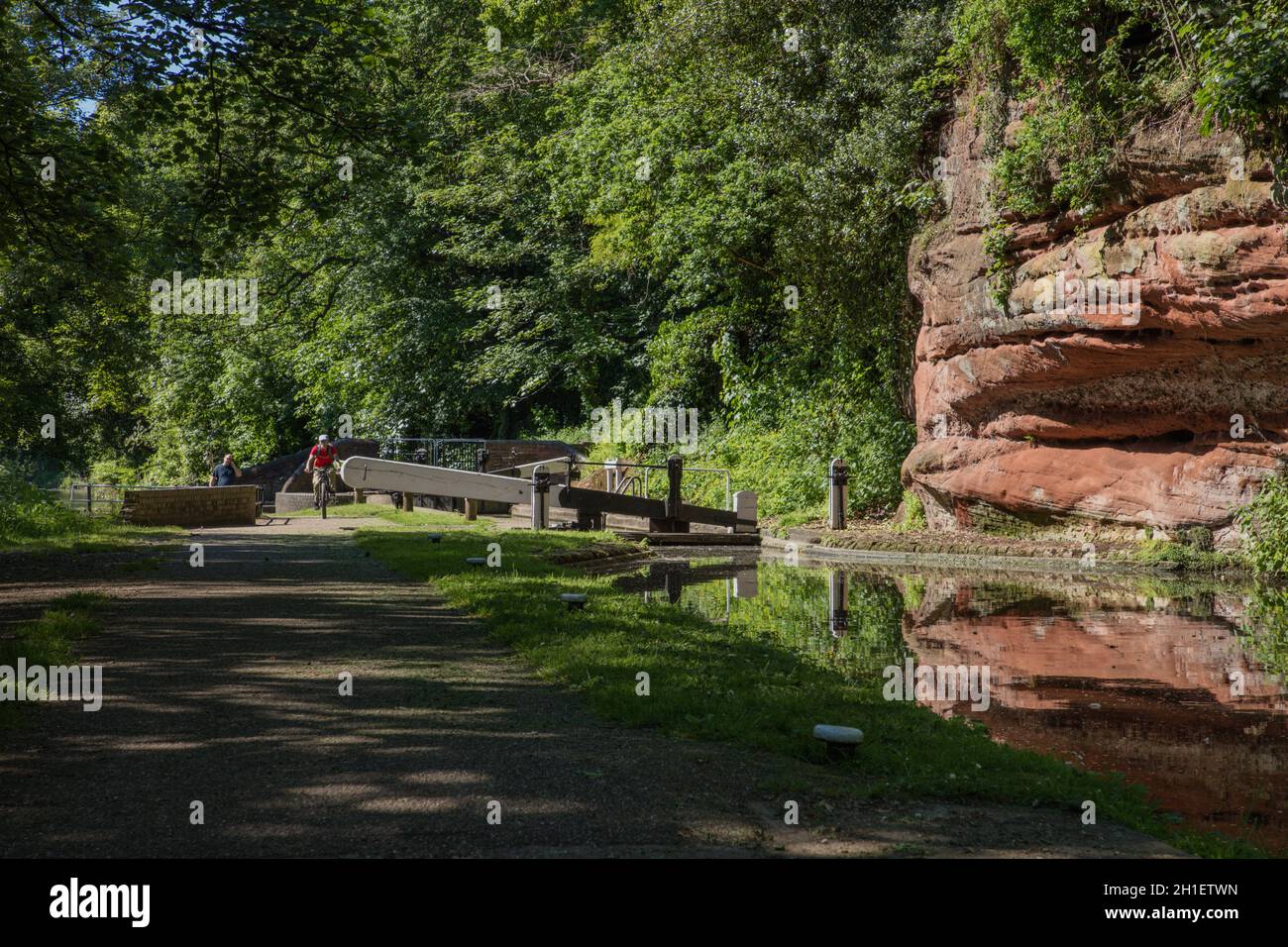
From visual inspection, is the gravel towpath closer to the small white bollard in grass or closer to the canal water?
the small white bollard in grass

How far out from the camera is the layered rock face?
14945 mm

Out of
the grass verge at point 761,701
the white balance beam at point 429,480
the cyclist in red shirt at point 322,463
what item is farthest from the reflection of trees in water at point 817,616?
the cyclist in red shirt at point 322,463

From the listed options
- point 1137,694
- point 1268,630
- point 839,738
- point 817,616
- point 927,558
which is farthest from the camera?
point 927,558

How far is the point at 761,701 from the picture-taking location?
723cm

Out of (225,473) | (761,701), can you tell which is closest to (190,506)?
(225,473)

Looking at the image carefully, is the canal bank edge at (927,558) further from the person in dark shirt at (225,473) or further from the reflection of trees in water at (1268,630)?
the person in dark shirt at (225,473)

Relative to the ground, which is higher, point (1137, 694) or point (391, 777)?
point (391, 777)

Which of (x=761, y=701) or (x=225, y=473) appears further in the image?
(x=225, y=473)

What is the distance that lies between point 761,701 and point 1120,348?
11.8 meters

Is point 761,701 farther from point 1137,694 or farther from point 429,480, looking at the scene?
point 429,480

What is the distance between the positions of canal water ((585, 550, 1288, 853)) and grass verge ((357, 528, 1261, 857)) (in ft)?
1.52

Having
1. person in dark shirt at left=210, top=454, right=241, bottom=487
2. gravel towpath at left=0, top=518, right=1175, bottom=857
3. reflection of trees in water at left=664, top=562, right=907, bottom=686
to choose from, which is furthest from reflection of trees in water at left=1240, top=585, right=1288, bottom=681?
person in dark shirt at left=210, top=454, right=241, bottom=487

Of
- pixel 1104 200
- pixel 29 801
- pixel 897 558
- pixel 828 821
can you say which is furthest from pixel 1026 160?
pixel 29 801

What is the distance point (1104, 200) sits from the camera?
16797 mm
